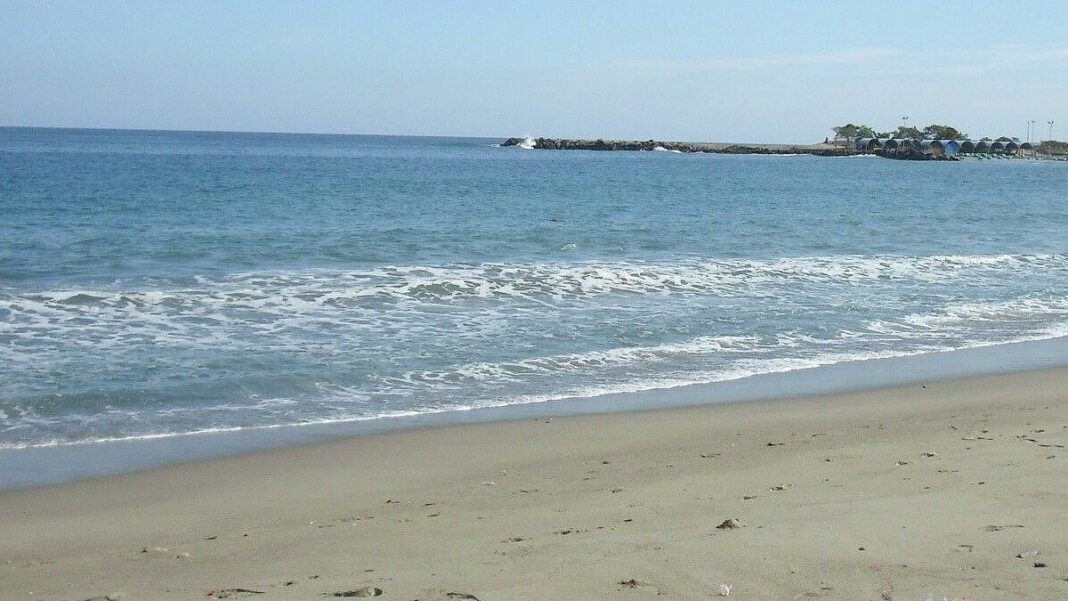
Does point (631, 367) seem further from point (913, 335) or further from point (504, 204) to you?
point (504, 204)

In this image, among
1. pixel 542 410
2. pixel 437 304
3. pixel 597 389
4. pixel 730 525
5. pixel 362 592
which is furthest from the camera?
pixel 437 304

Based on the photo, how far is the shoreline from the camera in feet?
26.3

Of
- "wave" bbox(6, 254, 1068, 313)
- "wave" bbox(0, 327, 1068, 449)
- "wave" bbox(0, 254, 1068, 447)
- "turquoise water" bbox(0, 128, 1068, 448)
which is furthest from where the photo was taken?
"wave" bbox(6, 254, 1068, 313)

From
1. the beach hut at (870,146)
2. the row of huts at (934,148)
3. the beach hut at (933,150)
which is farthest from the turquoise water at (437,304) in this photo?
the beach hut at (870,146)

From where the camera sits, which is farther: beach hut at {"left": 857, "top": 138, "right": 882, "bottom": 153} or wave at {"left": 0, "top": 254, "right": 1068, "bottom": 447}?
beach hut at {"left": 857, "top": 138, "right": 882, "bottom": 153}

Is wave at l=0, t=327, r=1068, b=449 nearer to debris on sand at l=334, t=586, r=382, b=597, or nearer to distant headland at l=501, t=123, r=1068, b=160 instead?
debris on sand at l=334, t=586, r=382, b=597

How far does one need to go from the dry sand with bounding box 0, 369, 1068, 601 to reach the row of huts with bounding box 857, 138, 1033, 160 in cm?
13148

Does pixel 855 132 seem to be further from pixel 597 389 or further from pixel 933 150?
pixel 597 389

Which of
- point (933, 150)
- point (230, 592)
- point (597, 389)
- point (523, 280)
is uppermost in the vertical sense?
point (933, 150)

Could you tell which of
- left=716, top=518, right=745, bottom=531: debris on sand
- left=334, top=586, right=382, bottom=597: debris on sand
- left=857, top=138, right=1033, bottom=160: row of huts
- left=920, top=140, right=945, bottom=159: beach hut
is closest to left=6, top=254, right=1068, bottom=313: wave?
left=716, top=518, right=745, bottom=531: debris on sand

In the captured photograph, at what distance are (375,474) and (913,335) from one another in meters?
9.37

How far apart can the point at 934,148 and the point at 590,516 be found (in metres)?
136

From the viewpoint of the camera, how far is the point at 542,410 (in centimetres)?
998

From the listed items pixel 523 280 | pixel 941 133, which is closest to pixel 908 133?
pixel 941 133
